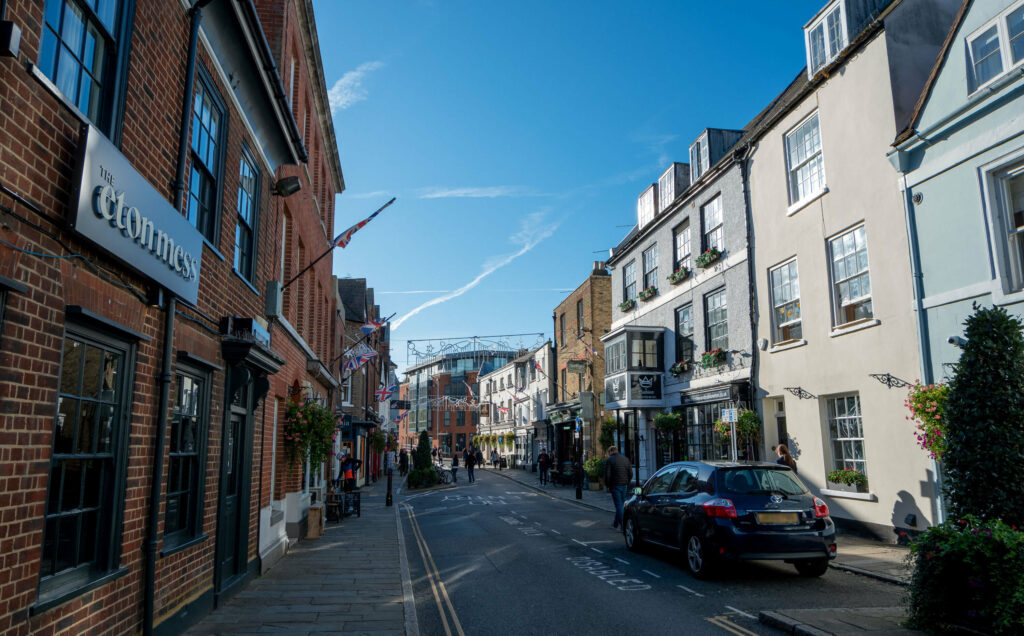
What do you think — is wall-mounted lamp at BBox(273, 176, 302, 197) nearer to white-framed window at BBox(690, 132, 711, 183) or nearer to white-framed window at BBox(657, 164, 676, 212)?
white-framed window at BBox(690, 132, 711, 183)

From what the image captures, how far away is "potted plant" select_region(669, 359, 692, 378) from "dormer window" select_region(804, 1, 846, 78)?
8.65m

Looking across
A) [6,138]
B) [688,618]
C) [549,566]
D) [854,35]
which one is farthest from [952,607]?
[854,35]

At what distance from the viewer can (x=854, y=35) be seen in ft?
45.9

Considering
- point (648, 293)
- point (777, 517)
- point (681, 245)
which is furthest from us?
point (648, 293)

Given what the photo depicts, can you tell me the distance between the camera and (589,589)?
8.65m

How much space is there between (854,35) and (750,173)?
4036 mm

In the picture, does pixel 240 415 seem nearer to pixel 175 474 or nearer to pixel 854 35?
pixel 175 474

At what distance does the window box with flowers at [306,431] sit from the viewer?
1283 cm

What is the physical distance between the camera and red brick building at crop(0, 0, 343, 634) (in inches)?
153

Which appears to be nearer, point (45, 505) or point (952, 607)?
point (45, 505)

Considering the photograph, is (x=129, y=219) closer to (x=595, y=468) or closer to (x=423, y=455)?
(x=595, y=468)

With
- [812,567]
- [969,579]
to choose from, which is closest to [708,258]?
[812,567]

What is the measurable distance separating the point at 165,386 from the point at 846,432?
12474 millimetres

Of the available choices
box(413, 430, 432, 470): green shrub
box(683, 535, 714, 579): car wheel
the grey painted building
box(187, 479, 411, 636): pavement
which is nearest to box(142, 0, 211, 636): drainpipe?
box(187, 479, 411, 636): pavement
